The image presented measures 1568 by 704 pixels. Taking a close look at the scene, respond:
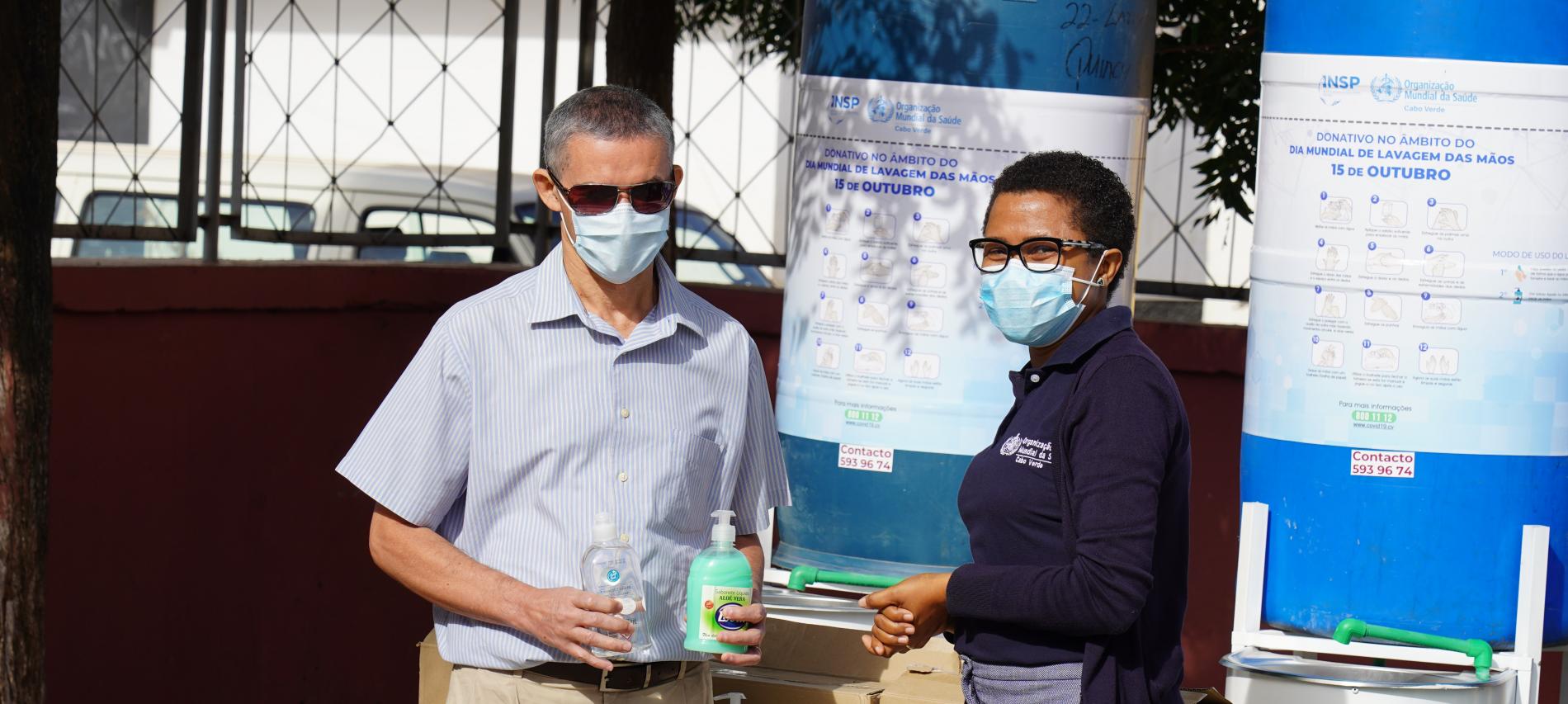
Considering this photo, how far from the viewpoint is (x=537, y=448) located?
2688 mm

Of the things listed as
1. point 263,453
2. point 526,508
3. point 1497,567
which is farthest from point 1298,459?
point 263,453

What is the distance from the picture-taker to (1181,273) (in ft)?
21.7

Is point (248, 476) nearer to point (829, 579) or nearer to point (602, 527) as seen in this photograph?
point (829, 579)

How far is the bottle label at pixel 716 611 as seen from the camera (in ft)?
8.56

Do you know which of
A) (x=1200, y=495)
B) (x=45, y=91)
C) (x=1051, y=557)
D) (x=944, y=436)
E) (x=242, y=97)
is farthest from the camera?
(x=242, y=97)

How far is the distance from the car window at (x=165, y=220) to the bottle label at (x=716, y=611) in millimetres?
3785

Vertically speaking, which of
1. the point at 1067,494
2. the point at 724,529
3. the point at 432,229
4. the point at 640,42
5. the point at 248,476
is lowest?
the point at 248,476

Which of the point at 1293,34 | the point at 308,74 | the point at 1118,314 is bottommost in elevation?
the point at 1118,314

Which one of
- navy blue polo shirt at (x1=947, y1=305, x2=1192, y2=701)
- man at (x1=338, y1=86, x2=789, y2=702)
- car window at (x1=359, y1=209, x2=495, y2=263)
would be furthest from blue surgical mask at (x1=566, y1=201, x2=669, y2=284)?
car window at (x1=359, y1=209, x2=495, y2=263)

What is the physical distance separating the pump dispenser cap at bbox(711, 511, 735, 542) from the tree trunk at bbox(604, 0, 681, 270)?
8.14 feet

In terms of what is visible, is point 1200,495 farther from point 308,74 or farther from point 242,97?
point 308,74

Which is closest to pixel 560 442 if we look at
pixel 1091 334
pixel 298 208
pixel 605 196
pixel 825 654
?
pixel 605 196

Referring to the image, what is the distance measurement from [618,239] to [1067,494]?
84cm

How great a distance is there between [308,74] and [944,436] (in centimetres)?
1194
